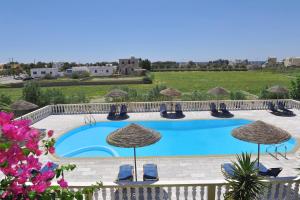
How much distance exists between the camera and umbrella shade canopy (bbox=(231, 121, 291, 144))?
710cm

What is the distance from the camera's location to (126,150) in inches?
485

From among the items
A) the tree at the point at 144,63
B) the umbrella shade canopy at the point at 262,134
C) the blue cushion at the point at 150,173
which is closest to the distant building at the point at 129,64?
the tree at the point at 144,63

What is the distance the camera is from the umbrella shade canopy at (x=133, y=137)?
23.6ft

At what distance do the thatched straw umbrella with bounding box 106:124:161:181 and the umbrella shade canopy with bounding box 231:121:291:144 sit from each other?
117 inches

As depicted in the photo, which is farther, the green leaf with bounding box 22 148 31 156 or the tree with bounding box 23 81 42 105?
the tree with bounding box 23 81 42 105

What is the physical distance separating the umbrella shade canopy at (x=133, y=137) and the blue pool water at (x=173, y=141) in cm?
448

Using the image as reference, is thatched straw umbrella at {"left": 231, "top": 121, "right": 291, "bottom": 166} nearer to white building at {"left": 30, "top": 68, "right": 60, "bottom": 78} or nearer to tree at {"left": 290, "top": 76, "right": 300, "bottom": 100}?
tree at {"left": 290, "top": 76, "right": 300, "bottom": 100}

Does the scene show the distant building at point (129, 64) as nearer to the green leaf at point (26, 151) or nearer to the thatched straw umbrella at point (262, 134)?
the thatched straw umbrella at point (262, 134)

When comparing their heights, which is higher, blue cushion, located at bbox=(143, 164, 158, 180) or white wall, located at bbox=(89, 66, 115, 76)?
white wall, located at bbox=(89, 66, 115, 76)

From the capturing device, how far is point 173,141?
1401 centimetres

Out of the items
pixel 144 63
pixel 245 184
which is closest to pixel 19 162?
pixel 245 184

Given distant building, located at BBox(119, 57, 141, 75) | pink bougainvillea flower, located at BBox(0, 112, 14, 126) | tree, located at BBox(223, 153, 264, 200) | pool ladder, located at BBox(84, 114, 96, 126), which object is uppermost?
distant building, located at BBox(119, 57, 141, 75)

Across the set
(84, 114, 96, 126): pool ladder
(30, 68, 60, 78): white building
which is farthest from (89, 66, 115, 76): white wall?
(84, 114, 96, 126): pool ladder

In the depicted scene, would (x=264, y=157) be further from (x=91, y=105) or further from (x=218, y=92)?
(x=91, y=105)
